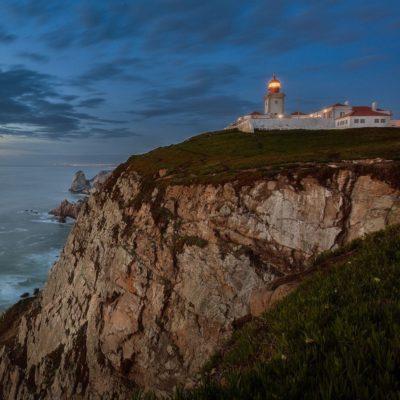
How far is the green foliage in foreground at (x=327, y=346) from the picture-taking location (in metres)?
3.35

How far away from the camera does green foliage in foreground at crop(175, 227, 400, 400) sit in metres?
3.35

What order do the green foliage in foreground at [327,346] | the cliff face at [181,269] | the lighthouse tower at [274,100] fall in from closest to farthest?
1. the green foliage in foreground at [327,346]
2. the cliff face at [181,269]
3. the lighthouse tower at [274,100]

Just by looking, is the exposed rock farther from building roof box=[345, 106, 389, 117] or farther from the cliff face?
building roof box=[345, 106, 389, 117]

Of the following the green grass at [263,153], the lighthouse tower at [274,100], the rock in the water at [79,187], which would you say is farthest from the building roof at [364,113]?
the rock in the water at [79,187]

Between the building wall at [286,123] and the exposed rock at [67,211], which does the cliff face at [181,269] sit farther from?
the exposed rock at [67,211]

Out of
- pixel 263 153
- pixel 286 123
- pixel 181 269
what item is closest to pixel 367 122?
pixel 286 123

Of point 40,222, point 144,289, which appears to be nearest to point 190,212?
point 144,289

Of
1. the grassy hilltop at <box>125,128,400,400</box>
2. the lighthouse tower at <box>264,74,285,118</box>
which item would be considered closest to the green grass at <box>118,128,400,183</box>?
the lighthouse tower at <box>264,74,285,118</box>

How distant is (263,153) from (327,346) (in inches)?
1706

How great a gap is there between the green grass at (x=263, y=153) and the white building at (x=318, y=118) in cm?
510

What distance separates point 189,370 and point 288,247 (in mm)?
12154

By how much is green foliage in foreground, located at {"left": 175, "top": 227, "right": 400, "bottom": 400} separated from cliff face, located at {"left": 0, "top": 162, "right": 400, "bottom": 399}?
15.5 m

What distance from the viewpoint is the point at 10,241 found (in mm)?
82875

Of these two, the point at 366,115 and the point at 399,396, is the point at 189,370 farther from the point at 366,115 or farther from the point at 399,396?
the point at 366,115
